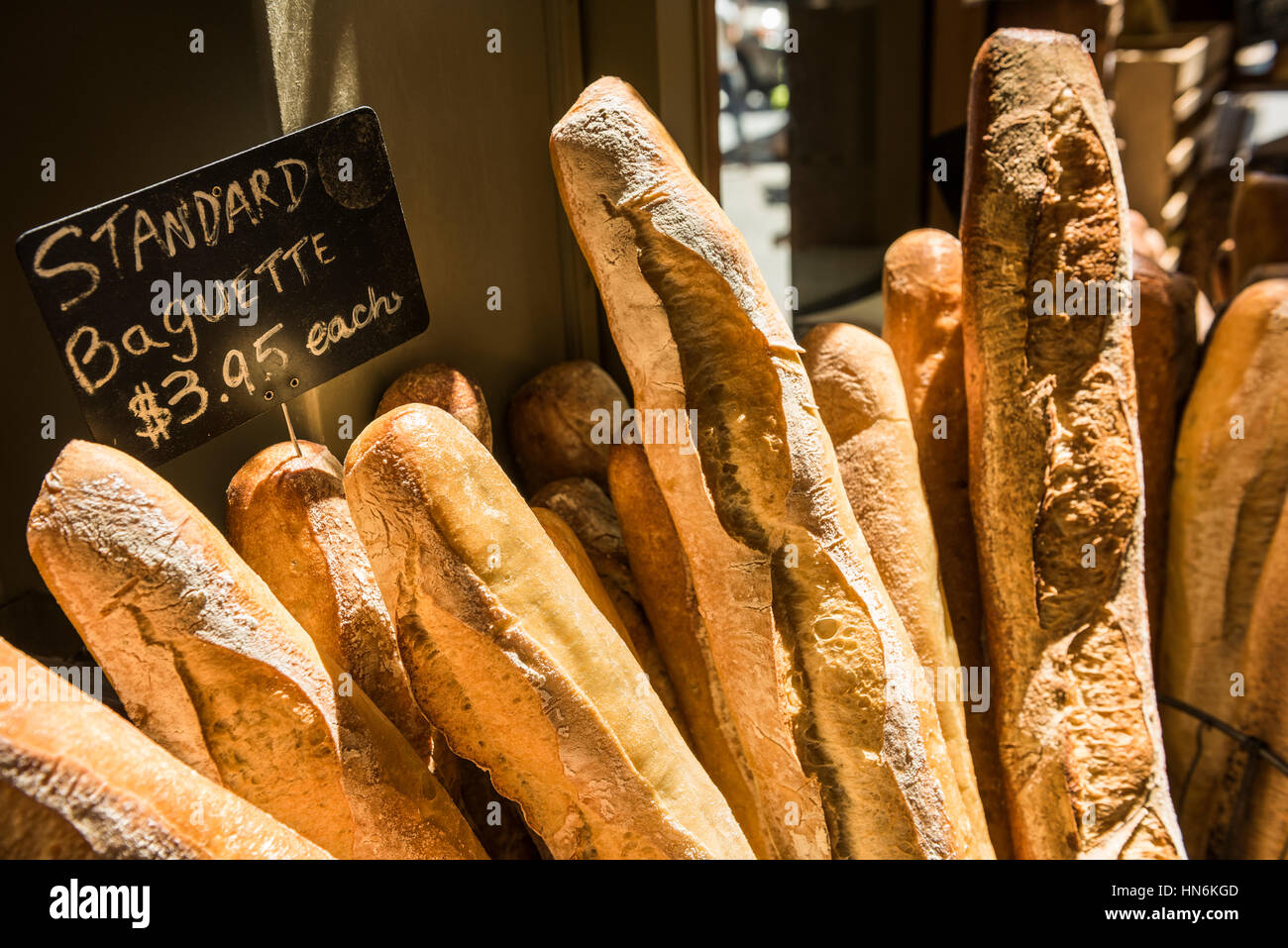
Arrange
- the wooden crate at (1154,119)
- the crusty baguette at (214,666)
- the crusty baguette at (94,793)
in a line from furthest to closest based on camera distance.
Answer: the wooden crate at (1154,119), the crusty baguette at (214,666), the crusty baguette at (94,793)

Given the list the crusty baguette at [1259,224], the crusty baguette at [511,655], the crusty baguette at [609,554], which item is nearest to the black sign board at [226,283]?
the crusty baguette at [511,655]

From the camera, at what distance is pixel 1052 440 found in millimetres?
1048

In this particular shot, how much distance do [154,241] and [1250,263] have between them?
5.65ft

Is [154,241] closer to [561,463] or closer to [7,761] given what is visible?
[7,761]

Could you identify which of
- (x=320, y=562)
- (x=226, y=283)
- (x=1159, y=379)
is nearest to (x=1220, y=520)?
(x=1159, y=379)

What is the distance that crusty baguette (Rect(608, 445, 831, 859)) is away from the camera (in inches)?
40.4

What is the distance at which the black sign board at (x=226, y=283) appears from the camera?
77 cm

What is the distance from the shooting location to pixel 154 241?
792mm

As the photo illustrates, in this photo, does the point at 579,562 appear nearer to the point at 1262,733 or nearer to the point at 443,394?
the point at 443,394

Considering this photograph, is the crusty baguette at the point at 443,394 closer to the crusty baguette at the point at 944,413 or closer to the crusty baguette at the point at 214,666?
the crusty baguette at the point at 214,666

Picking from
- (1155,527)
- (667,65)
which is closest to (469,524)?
(667,65)

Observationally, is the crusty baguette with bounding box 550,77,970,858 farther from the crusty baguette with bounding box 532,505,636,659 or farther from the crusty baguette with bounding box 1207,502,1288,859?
the crusty baguette with bounding box 1207,502,1288,859

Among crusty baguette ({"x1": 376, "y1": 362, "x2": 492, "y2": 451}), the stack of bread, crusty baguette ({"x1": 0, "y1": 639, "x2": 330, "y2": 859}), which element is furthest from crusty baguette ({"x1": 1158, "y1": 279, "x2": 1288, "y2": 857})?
crusty baguette ({"x1": 0, "y1": 639, "x2": 330, "y2": 859})

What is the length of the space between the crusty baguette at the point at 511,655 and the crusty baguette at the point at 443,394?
0.70 feet
